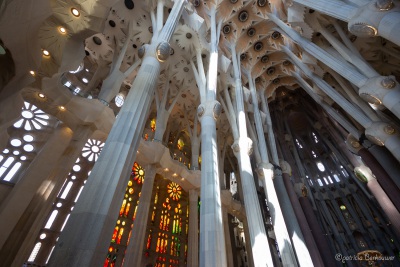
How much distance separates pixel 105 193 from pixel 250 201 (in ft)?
21.9

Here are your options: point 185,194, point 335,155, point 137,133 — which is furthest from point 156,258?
point 335,155

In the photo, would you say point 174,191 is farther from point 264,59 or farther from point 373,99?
point 373,99

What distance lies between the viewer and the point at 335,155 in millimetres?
23109

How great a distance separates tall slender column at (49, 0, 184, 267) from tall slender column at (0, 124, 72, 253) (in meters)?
6.47

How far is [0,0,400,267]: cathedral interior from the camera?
4828mm

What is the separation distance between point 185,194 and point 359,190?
16866 mm

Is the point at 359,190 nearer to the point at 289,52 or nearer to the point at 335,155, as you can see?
the point at 335,155

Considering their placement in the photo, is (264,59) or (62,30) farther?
(264,59)

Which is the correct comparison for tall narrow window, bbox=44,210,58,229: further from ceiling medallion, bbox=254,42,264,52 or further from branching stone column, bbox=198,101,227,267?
ceiling medallion, bbox=254,42,264,52

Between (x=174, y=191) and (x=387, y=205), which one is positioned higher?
(x=174, y=191)

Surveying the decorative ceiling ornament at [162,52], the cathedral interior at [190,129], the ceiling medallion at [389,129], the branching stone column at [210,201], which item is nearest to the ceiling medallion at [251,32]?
the cathedral interior at [190,129]

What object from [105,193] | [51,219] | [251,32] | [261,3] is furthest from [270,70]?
[51,219]

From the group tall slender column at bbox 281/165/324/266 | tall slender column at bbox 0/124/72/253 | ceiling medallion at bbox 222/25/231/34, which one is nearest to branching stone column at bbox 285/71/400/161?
tall slender column at bbox 281/165/324/266

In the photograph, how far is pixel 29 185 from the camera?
29.0ft
